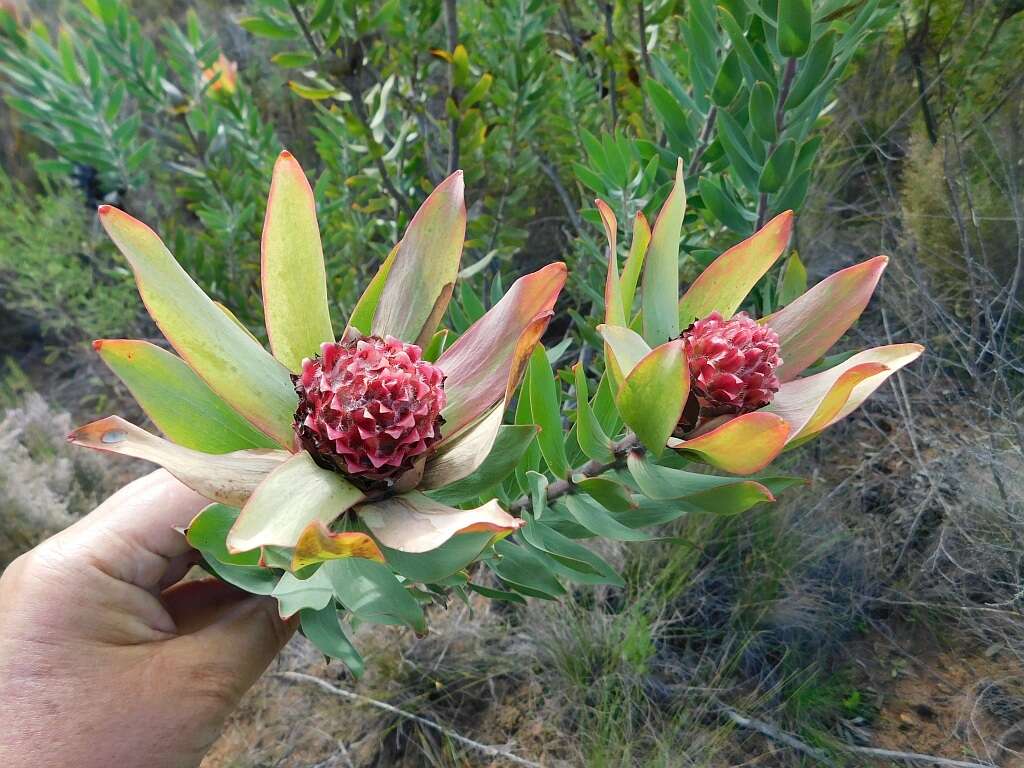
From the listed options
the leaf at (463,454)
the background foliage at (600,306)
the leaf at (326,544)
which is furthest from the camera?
the background foliage at (600,306)

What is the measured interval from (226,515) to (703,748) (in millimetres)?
1666

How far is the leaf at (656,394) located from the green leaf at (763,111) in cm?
61

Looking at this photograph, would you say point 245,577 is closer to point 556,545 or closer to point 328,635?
point 328,635

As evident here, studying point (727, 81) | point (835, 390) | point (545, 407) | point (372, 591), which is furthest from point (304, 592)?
point (727, 81)

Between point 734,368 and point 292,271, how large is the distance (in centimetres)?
46

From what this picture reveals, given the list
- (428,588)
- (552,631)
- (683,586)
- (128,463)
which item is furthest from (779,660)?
(128,463)

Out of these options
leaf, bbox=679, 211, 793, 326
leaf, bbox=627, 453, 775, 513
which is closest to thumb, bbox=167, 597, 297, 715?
leaf, bbox=627, 453, 775, 513

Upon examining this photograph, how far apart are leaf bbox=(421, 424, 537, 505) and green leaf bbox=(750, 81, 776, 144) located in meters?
0.68

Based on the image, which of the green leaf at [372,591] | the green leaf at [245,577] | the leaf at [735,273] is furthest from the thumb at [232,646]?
the leaf at [735,273]

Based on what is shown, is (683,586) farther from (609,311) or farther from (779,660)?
(609,311)

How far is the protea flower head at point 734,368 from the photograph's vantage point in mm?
626

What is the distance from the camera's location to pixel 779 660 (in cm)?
209

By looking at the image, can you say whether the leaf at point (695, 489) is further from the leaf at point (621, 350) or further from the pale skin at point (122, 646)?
the pale skin at point (122, 646)

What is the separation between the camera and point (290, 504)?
0.55 m
